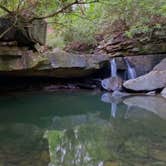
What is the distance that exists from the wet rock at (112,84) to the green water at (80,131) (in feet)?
3.21

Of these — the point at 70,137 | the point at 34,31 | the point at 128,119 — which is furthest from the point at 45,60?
the point at 70,137

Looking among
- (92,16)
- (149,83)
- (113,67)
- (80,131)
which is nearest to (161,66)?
(149,83)

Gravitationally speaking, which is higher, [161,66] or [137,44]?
[137,44]

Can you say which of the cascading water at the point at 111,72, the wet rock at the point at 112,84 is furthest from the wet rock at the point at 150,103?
the cascading water at the point at 111,72

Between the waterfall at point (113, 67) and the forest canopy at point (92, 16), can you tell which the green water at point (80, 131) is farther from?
the forest canopy at point (92, 16)

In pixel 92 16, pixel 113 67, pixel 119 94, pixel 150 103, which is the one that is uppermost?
pixel 92 16


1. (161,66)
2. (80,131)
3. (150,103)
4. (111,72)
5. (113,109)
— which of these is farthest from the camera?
(111,72)

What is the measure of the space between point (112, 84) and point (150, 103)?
2510 millimetres

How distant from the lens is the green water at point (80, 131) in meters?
4.50

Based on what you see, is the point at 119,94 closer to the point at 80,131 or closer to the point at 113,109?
the point at 113,109

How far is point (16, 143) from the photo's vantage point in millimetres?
5266

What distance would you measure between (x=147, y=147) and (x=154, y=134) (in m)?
0.87

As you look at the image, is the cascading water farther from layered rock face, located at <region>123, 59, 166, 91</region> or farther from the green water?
the green water

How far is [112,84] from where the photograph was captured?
11.3 m
